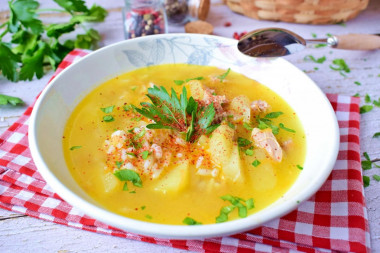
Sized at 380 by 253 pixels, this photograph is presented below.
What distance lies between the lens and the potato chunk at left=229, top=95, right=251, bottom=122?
2.56m

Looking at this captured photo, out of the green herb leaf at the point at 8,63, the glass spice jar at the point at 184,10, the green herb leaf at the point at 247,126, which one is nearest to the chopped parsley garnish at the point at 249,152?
the green herb leaf at the point at 247,126

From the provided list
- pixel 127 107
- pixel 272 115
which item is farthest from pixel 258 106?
pixel 127 107

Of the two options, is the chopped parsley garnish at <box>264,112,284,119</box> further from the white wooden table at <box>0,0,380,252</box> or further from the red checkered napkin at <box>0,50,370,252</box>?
the white wooden table at <box>0,0,380,252</box>

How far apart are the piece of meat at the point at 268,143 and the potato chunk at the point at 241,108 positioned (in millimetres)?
183

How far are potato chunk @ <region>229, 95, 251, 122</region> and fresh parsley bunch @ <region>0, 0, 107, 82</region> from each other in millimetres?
1795

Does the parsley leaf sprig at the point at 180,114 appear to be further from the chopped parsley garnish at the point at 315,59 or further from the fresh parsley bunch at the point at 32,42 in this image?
the chopped parsley garnish at the point at 315,59

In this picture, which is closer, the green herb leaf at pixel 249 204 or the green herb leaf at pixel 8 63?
the green herb leaf at pixel 249 204

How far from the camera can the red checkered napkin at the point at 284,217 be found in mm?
1976

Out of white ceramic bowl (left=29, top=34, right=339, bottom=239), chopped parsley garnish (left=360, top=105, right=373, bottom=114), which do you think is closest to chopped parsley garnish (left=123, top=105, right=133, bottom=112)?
white ceramic bowl (left=29, top=34, right=339, bottom=239)

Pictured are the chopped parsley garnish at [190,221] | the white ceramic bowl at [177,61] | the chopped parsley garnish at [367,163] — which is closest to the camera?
the white ceramic bowl at [177,61]

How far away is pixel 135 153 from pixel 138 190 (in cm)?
29

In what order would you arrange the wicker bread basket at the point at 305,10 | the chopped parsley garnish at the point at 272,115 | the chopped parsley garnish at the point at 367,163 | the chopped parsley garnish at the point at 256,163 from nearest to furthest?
the chopped parsley garnish at the point at 256,163, the chopped parsley garnish at the point at 367,163, the chopped parsley garnish at the point at 272,115, the wicker bread basket at the point at 305,10

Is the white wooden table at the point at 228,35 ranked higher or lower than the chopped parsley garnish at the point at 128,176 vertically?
lower

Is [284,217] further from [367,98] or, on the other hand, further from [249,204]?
[367,98]
